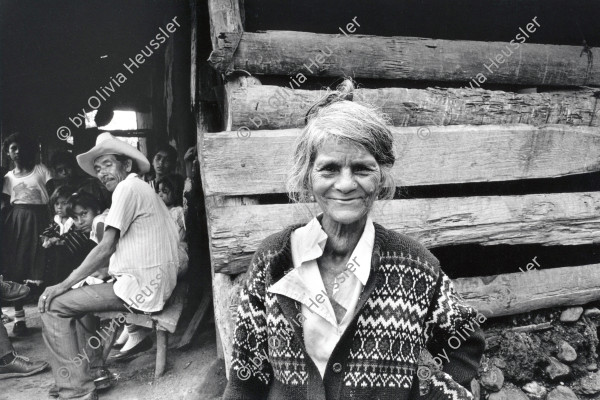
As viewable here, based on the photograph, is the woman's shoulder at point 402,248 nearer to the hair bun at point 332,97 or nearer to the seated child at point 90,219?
the hair bun at point 332,97

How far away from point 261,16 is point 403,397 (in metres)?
3.65

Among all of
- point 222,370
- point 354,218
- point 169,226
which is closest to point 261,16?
point 169,226

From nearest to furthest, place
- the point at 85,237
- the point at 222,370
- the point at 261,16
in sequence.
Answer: the point at 222,370 < the point at 85,237 < the point at 261,16

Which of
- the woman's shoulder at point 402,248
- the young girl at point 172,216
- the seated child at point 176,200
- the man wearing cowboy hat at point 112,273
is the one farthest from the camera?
the seated child at point 176,200

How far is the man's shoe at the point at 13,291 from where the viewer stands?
376 cm

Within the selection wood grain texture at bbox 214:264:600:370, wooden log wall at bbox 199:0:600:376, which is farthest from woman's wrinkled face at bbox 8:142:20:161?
wood grain texture at bbox 214:264:600:370

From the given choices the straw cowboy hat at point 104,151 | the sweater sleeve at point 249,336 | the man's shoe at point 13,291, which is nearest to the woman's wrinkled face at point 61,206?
the straw cowboy hat at point 104,151

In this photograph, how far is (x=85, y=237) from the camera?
12.3 ft

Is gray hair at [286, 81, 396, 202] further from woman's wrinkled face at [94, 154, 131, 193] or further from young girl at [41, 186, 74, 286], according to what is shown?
young girl at [41, 186, 74, 286]

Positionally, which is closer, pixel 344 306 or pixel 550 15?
pixel 344 306

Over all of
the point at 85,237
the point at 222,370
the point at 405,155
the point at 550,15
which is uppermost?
the point at 550,15

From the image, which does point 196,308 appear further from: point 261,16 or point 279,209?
point 261,16

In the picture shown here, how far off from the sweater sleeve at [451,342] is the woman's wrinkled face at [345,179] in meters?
0.39

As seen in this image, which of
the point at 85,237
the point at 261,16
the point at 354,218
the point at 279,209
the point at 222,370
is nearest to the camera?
the point at 354,218
